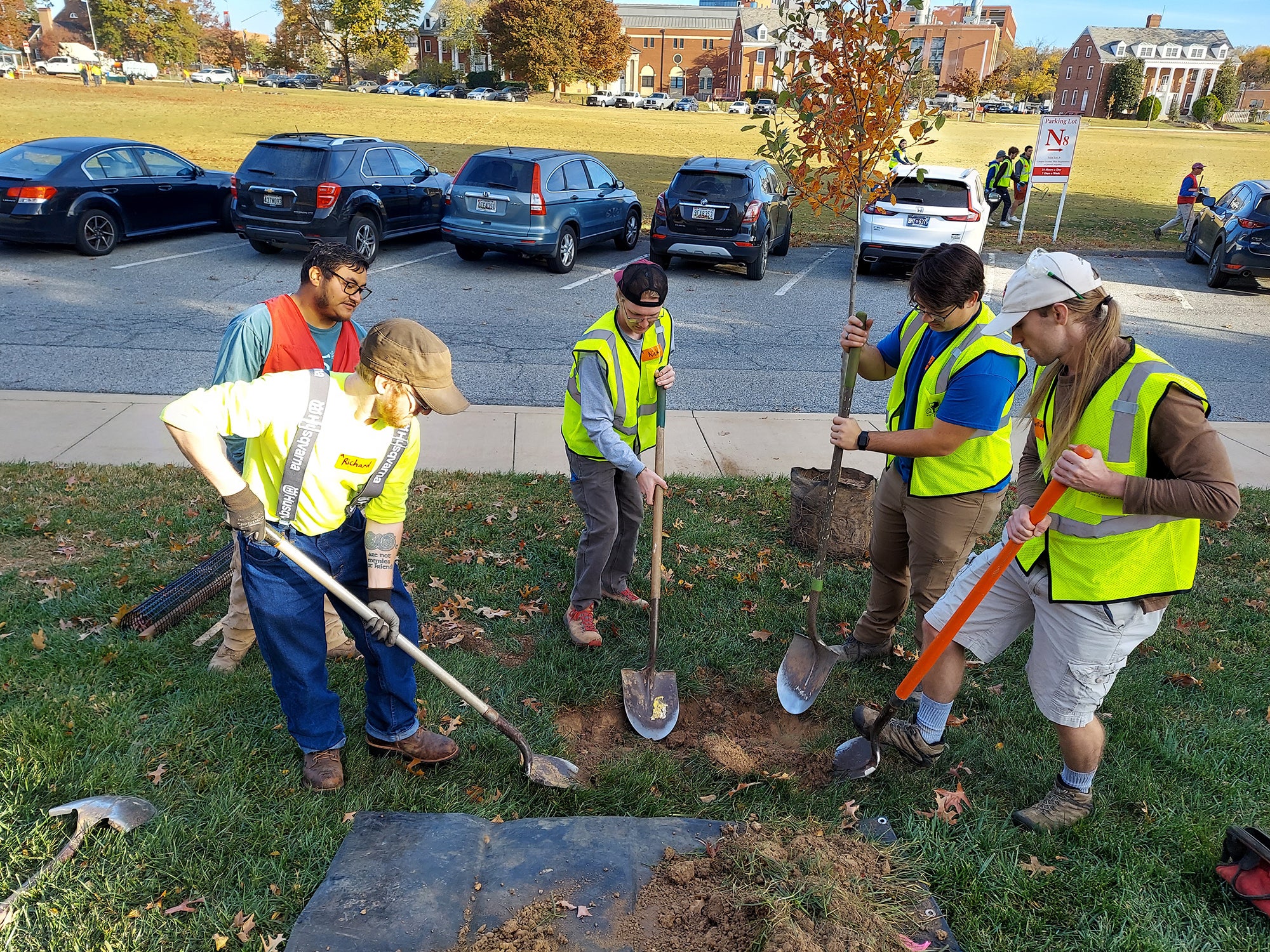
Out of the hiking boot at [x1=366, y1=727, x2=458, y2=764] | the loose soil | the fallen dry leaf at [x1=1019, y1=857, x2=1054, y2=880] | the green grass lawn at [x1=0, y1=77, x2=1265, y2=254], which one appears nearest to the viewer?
the fallen dry leaf at [x1=1019, y1=857, x2=1054, y2=880]

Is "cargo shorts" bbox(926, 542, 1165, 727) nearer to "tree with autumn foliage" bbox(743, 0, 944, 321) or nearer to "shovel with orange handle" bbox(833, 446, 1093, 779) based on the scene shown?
"shovel with orange handle" bbox(833, 446, 1093, 779)

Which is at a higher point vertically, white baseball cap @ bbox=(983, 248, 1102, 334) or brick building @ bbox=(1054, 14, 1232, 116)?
brick building @ bbox=(1054, 14, 1232, 116)

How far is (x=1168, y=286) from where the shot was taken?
1479 cm

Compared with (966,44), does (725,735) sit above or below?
below

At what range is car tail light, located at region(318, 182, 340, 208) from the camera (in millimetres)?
12172

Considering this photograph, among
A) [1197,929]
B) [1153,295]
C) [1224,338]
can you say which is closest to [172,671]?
[1197,929]

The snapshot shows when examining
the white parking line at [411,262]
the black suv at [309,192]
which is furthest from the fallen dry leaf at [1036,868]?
the white parking line at [411,262]

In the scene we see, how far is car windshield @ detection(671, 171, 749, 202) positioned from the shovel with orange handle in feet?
35.2

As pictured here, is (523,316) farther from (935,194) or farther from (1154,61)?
(1154,61)

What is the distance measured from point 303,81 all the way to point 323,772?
278ft

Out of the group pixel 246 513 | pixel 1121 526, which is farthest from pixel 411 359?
pixel 1121 526

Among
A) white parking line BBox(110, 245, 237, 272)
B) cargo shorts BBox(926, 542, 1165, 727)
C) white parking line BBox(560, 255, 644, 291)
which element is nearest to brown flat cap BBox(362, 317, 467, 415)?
cargo shorts BBox(926, 542, 1165, 727)

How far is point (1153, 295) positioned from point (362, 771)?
14.9 m

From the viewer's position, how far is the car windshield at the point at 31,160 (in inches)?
475
